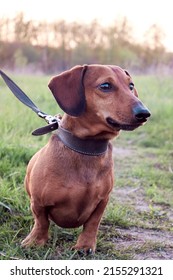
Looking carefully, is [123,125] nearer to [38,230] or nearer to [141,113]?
[141,113]

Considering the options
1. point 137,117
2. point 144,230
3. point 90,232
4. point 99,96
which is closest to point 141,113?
point 137,117

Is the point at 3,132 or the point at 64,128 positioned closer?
the point at 64,128

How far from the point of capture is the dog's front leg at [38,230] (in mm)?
2805

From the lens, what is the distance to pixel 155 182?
5016mm

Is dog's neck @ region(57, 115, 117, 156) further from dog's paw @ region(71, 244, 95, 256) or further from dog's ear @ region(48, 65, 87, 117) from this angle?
dog's paw @ region(71, 244, 95, 256)

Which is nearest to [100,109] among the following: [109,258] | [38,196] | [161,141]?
[38,196]

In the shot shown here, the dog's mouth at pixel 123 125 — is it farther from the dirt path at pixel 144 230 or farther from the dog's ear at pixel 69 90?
the dirt path at pixel 144 230

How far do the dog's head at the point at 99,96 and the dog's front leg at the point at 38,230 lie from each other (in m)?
0.62

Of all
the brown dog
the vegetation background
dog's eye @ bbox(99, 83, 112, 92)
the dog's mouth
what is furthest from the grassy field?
dog's eye @ bbox(99, 83, 112, 92)

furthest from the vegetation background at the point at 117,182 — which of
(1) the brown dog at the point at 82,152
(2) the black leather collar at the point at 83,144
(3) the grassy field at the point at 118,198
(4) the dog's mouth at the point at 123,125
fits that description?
(4) the dog's mouth at the point at 123,125

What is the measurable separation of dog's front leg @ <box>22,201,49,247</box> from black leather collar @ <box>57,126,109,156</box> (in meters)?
0.42

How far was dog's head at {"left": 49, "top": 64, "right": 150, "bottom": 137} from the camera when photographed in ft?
8.46
